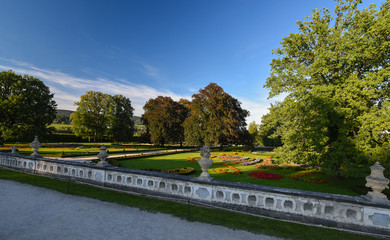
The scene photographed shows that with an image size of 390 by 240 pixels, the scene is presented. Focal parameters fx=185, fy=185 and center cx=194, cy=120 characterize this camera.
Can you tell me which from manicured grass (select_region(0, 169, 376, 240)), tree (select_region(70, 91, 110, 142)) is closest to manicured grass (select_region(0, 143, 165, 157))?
tree (select_region(70, 91, 110, 142))

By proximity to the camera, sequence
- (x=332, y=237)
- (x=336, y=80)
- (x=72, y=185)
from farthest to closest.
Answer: (x=336, y=80)
(x=72, y=185)
(x=332, y=237)

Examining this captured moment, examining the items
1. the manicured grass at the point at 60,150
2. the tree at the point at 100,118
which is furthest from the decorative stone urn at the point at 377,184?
the tree at the point at 100,118

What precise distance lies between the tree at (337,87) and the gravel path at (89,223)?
25.8 feet

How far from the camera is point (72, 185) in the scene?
9453 mm

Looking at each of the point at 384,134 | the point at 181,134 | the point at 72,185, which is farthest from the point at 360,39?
the point at 181,134

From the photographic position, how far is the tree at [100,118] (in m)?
49.8

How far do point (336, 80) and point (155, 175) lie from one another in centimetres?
1207

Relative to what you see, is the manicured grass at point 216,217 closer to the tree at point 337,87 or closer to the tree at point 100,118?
the tree at point 337,87

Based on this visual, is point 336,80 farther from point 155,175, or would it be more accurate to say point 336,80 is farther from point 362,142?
point 155,175

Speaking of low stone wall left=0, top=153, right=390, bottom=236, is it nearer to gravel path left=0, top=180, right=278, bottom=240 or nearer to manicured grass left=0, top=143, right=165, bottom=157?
gravel path left=0, top=180, right=278, bottom=240

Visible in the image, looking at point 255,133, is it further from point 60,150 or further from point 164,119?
point 60,150

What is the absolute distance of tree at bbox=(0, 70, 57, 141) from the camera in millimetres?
29047

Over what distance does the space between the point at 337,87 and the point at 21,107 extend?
41.2m

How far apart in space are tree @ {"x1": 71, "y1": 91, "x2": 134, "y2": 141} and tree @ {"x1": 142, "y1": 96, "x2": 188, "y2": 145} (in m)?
10.0
